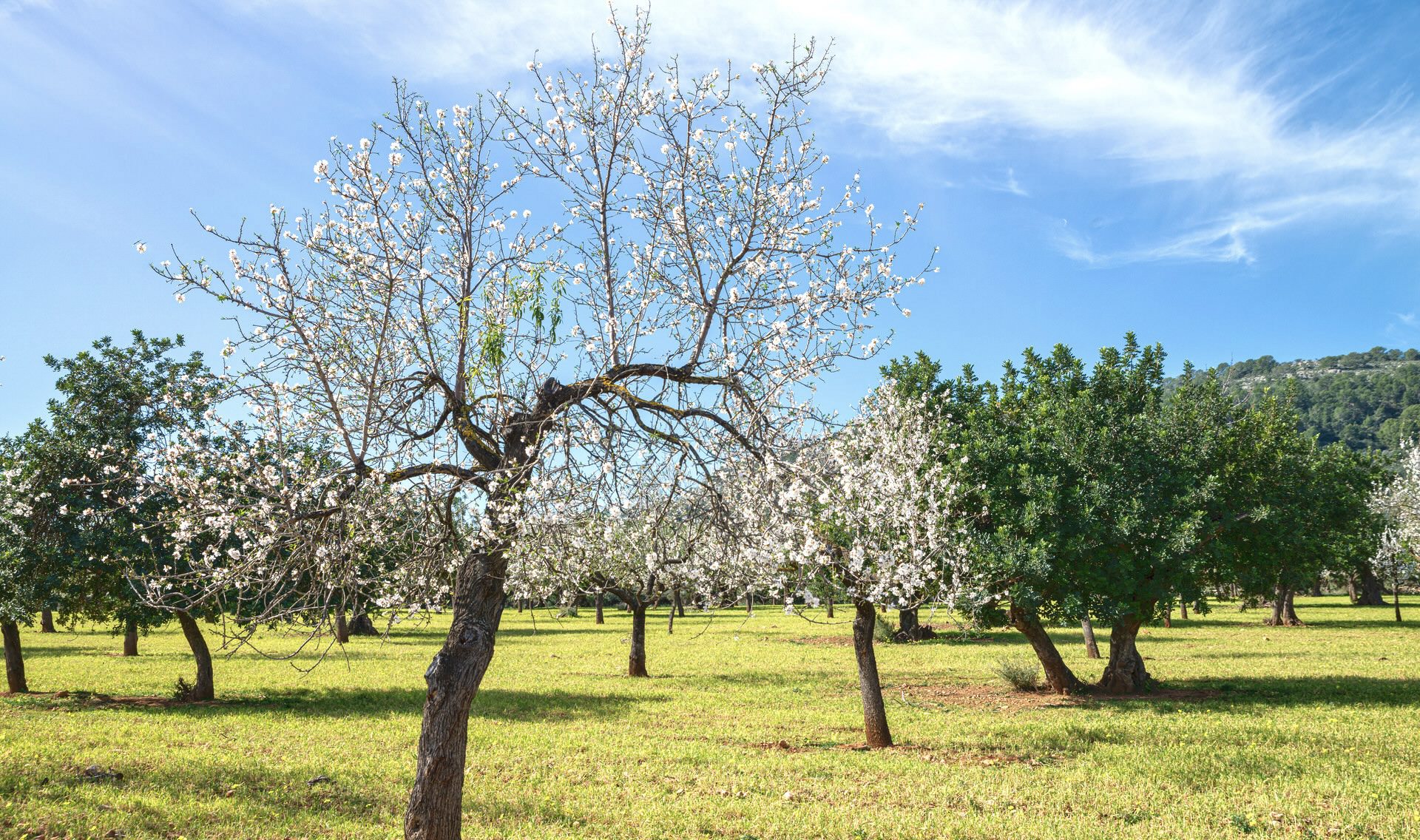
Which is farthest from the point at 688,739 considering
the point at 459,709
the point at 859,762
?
the point at 459,709

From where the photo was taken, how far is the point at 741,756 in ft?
47.5

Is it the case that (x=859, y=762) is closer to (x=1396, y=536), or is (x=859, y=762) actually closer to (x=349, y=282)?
(x=349, y=282)

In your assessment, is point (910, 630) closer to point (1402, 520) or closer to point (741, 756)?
point (741, 756)

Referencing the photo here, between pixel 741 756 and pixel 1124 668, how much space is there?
1339cm

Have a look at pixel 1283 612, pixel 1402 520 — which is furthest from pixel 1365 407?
pixel 1283 612

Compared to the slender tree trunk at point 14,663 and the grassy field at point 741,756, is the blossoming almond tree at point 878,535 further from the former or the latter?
the slender tree trunk at point 14,663

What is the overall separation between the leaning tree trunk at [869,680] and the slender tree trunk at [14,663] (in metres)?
22.9

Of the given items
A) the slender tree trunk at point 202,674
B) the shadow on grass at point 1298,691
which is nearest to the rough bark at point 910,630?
the shadow on grass at point 1298,691

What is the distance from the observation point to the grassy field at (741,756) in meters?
10.6

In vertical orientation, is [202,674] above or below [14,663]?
below

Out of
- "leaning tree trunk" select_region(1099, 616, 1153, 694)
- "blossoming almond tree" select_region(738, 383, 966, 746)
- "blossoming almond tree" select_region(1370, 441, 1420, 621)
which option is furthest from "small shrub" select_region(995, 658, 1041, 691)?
"blossoming almond tree" select_region(1370, 441, 1420, 621)

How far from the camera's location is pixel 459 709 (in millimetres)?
8117

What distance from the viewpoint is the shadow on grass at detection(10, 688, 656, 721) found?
1958 centimetres

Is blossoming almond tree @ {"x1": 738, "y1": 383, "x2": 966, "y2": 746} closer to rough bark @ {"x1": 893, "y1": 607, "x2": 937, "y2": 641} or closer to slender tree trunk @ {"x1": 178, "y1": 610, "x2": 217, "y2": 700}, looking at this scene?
slender tree trunk @ {"x1": 178, "y1": 610, "x2": 217, "y2": 700}
